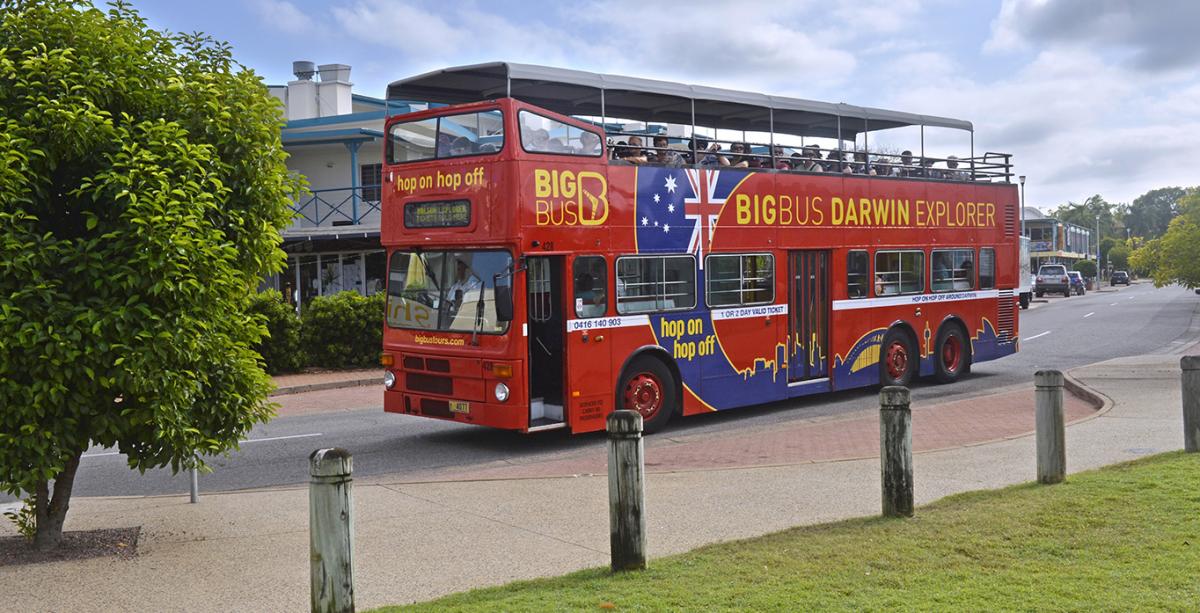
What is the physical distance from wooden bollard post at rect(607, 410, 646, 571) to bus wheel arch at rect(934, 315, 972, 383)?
502 inches

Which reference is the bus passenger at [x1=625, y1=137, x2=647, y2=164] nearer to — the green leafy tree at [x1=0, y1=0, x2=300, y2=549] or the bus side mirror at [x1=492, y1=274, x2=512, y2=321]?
the bus side mirror at [x1=492, y1=274, x2=512, y2=321]

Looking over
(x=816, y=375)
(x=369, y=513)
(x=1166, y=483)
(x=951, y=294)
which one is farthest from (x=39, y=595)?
(x=951, y=294)

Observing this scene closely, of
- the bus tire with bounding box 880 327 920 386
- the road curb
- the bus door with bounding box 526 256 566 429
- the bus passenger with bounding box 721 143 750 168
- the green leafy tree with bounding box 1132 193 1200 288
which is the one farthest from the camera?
the green leafy tree with bounding box 1132 193 1200 288

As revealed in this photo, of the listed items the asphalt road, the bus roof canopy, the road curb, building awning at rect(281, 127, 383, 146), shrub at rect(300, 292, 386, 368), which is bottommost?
the asphalt road

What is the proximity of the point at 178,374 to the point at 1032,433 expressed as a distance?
8.96 m

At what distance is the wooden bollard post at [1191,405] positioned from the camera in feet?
31.2

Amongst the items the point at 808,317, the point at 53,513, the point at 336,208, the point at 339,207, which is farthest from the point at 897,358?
the point at 339,207

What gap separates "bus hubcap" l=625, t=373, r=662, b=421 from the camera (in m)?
12.7

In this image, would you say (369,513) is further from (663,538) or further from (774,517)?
(774,517)

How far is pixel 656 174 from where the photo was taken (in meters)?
13.0

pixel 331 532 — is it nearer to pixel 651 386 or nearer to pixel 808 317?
pixel 651 386

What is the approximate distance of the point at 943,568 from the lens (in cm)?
589

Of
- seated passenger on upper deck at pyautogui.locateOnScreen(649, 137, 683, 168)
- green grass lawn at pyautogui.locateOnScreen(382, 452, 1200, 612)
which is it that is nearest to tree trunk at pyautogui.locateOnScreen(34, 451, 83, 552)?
green grass lawn at pyautogui.locateOnScreen(382, 452, 1200, 612)

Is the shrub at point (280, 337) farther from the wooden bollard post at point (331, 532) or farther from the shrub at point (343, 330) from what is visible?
the wooden bollard post at point (331, 532)
